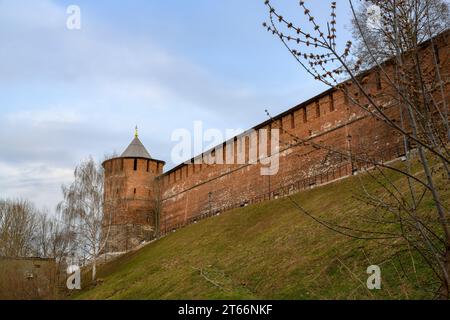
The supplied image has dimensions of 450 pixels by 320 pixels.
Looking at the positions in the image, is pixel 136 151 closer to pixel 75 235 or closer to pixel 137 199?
pixel 137 199

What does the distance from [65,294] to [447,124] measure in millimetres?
16642

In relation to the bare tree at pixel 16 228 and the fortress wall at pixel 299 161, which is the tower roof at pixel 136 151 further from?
the bare tree at pixel 16 228

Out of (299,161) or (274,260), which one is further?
(299,161)

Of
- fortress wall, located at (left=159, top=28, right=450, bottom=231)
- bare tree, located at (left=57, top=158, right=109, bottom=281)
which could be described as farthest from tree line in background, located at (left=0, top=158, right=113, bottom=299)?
fortress wall, located at (left=159, top=28, right=450, bottom=231)

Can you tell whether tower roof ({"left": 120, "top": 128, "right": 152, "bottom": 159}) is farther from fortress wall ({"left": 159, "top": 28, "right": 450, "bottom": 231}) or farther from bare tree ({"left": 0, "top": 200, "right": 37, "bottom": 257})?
bare tree ({"left": 0, "top": 200, "right": 37, "bottom": 257})

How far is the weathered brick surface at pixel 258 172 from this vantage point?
674 inches

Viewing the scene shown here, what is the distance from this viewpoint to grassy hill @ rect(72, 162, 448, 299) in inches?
297

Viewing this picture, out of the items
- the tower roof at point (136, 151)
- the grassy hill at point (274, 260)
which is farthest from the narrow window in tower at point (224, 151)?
the tower roof at point (136, 151)

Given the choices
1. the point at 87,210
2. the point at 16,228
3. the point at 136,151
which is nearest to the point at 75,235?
the point at 87,210

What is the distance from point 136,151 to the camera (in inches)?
1291

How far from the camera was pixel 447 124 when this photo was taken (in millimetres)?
2938
